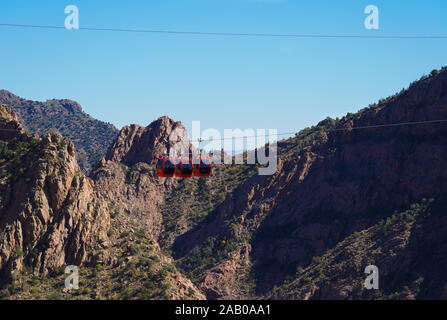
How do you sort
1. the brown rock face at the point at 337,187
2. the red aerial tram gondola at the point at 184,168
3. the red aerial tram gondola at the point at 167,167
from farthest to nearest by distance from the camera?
the brown rock face at the point at 337,187 → the red aerial tram gondola at the point at 184,168 → the red aerial tram gondola at the point at 167,167

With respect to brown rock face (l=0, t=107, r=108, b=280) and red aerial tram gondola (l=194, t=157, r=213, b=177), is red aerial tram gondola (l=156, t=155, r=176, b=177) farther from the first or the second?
brown rock face (l=0, t=107, r=108, b=280)

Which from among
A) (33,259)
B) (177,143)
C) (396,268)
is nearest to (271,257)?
(396,268)

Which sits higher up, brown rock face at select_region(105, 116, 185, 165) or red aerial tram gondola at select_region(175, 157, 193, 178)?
brown rock face at select_region(105, 116, 185, 165)

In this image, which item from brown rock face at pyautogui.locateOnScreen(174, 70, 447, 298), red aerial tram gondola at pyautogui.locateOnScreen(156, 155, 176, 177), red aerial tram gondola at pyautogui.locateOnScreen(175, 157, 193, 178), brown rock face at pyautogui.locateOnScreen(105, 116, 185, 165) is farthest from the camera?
brown rock face at pyautogui.locateOnScreen(105, 116, 185, 165)

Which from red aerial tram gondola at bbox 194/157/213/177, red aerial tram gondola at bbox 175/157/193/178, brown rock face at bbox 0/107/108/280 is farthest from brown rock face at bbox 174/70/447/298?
red aerial tram gondola at bbox 175/157/193/178

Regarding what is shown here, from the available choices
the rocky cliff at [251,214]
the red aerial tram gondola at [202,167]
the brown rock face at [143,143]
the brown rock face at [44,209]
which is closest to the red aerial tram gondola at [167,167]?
the red aerial tram gondola at [202,167]

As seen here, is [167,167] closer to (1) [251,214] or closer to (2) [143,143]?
(1) [251,214]

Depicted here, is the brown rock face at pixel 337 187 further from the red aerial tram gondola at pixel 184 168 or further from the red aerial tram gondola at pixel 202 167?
the red aerial tram gondola at pixel 184 168

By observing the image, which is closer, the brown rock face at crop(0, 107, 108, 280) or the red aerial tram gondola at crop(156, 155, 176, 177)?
the red aerial tram gondola at crop(156, 155, 176, 177)

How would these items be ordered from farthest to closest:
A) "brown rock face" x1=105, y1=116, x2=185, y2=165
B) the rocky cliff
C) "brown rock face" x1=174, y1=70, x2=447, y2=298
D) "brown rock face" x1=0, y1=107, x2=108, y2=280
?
"brown rock face" x1=105, y1=116, x2=185, y2=165 < "brown rock face" x1=174, y1=70, x2=447, y2=298 < the rocky cliff < "brown rock face" x1=0, y1=107, x2=108, y2=280

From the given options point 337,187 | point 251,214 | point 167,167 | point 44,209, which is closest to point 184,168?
point 167,167

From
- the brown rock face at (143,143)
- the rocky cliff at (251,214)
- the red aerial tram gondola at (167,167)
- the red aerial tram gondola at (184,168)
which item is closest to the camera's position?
the red aerial tram gondola at (167,167)

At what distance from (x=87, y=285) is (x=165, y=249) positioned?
45270 mm
